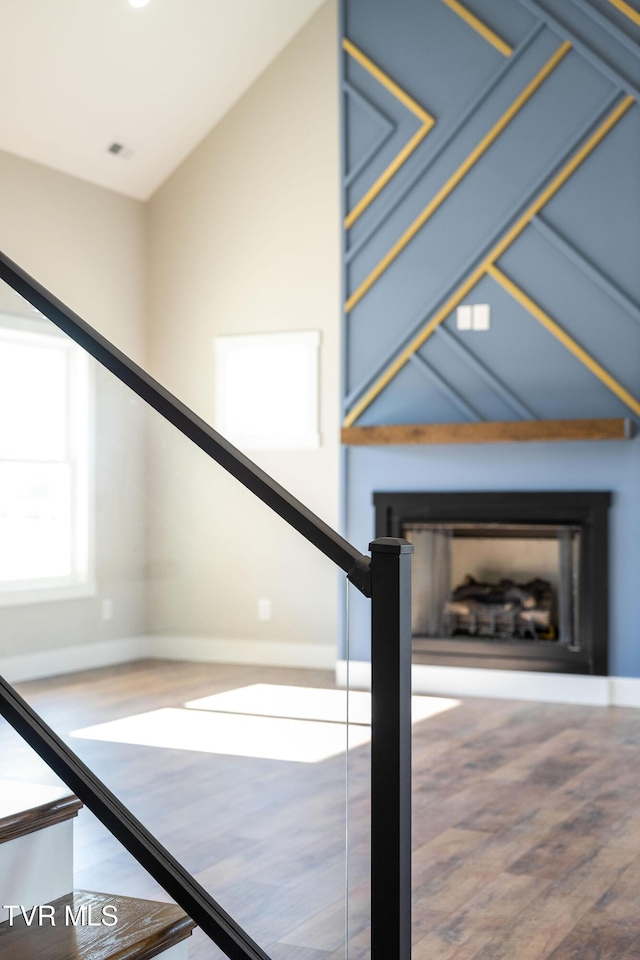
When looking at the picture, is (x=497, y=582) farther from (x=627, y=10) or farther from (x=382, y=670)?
(x=382, y=670)

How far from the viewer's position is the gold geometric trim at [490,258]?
223 inches

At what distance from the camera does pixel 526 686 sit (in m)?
5.77

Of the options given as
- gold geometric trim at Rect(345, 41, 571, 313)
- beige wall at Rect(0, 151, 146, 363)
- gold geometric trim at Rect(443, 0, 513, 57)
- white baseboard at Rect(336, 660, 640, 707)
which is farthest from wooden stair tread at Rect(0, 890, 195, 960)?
gold geometric trim at Rect(443, 0, 513, 57)

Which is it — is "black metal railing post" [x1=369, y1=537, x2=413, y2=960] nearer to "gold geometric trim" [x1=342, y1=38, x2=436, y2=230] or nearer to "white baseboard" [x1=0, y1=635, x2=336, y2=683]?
"white baseboard" [x1=0, y1=635, x2=336, y2=683]

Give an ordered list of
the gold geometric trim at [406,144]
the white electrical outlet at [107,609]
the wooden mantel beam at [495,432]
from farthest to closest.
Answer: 1. the gold geometric trim at [406,144]
2. the wooden mantel beam at [495,432]
3. the white electrical outlet at [107,609]

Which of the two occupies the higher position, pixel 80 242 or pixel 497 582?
pixel 80 242

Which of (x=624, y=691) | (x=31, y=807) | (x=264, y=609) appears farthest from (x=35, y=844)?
(x=624, y=691)

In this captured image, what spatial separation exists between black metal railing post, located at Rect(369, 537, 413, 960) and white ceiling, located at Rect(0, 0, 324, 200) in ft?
15.5

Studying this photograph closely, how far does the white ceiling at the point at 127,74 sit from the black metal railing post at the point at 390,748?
15.5ft

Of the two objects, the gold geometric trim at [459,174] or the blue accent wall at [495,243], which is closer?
the blue accent wall at [495,243]

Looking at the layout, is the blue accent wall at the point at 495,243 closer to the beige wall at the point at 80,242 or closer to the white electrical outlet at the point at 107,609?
the beige wall at the point at 80,242

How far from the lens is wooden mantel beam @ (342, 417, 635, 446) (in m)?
5.44

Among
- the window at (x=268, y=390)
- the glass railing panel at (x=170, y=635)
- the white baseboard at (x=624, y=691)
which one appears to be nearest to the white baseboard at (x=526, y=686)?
the white baseboard at (x=624, y=691)

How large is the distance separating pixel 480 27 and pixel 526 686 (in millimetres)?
3506
